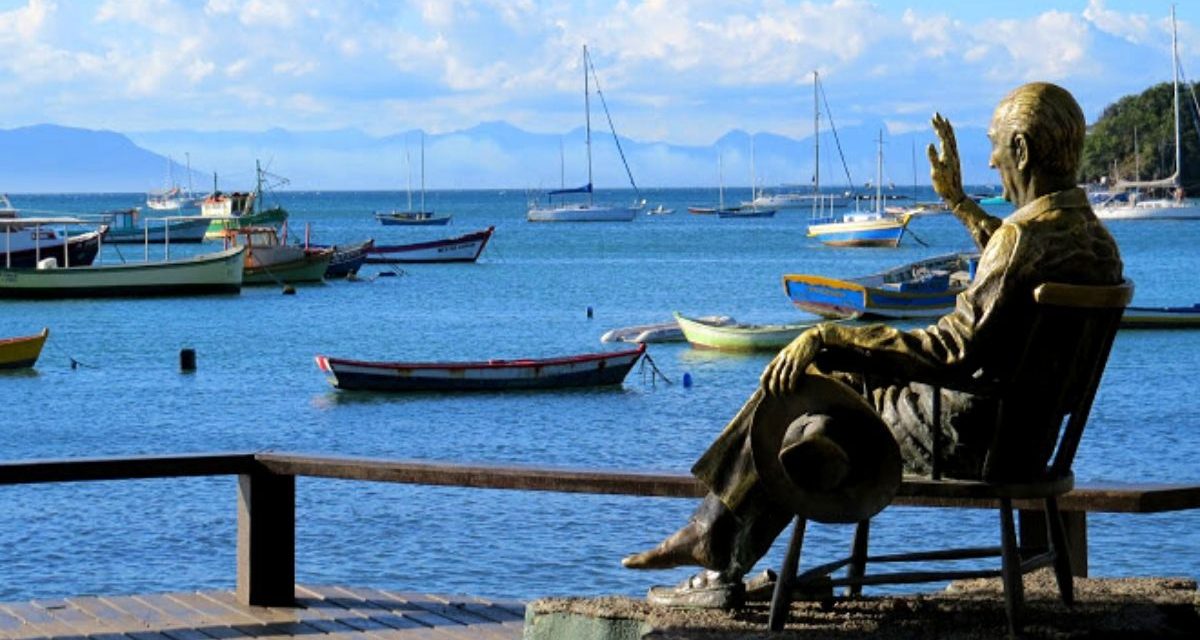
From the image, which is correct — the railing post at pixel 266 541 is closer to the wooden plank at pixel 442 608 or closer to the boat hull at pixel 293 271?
the wooden plank at pixel 442 608

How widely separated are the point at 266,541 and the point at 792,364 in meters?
2.86

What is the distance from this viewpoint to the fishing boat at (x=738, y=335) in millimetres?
39188

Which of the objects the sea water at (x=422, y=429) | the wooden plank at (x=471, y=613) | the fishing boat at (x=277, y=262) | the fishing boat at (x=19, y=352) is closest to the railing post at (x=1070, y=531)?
the wooden plank at (x=471, y=613)

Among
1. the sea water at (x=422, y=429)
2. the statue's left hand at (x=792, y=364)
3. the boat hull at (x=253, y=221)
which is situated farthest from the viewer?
the boat hull at (x=253, y=221)

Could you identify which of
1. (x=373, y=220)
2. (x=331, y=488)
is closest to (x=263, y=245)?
(x=331, y=488)

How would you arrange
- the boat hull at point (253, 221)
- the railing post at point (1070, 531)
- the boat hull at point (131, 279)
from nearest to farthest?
the railing post at point (1070, 531)
the boat hull at point (131, 279)
the boat hull at point (253, 221)

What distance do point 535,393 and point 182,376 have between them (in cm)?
869

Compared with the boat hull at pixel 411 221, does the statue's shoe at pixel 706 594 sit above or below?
Result: above

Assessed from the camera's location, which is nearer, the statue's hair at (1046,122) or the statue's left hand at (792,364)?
the statue's left hand at (792,364)

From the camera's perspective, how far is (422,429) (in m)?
29.9

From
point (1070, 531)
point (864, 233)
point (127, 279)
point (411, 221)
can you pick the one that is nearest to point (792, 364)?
point (1070, 531)

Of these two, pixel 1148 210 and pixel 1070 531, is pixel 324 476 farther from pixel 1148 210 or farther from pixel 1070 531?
pixel 1148 210

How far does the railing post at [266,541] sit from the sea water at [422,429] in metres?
5.65

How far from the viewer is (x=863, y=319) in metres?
46.1
